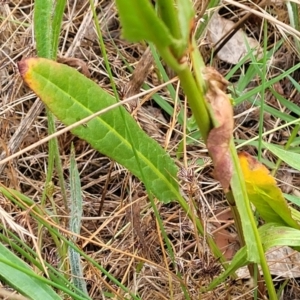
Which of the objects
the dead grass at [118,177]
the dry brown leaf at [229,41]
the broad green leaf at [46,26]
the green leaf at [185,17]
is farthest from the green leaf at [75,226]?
the dry brown leaf at [229,41]

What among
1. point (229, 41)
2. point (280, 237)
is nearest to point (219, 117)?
point (280, 237)

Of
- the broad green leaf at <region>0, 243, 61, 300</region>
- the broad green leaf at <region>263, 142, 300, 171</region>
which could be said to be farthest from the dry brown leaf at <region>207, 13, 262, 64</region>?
the broad green leaf at <region>0, 243, 61, 300</region>

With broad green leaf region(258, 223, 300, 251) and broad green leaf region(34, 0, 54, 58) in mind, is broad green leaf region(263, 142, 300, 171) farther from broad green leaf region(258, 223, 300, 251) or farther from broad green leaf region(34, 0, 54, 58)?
broad green leaf region(34, 0, 54, 58)

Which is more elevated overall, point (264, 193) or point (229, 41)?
point (229, 41)

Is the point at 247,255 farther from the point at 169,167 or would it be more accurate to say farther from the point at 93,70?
the point at 93,70

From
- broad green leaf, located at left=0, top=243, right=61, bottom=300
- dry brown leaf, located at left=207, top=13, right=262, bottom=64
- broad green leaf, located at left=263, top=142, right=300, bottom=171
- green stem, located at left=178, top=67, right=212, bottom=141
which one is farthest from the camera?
dry brown leaf, located at left=207, top=13, right=262, bottom=64

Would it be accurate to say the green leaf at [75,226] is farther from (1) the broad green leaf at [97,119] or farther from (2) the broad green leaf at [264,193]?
(2) the broad green leaf at [264,193]

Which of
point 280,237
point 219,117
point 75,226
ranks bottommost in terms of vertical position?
point 280,237

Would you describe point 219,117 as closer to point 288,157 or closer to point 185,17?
point 185,17
